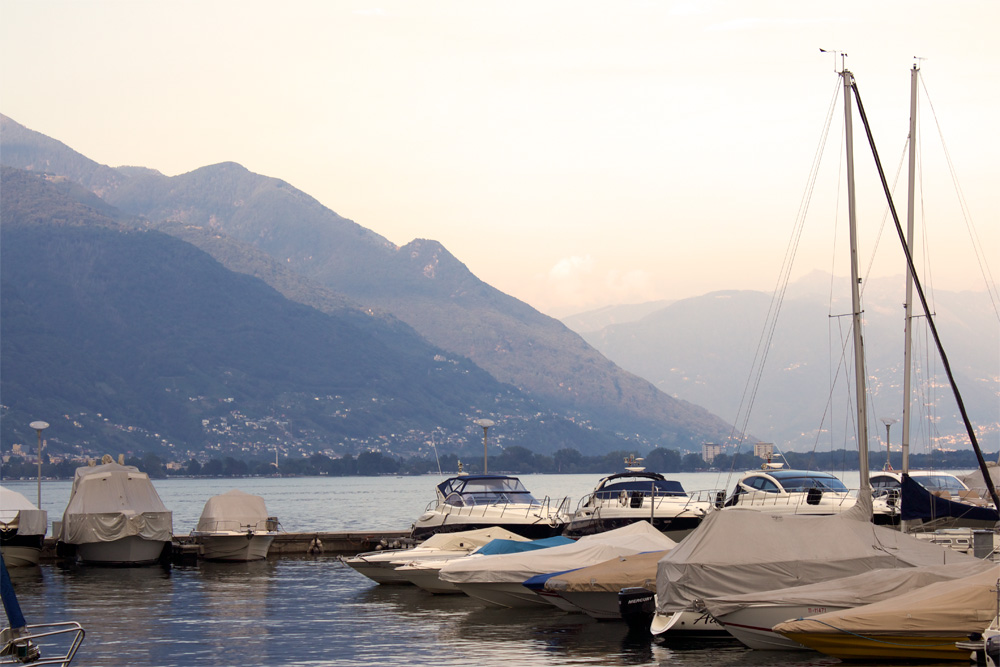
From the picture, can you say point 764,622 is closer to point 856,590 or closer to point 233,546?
point 856,590

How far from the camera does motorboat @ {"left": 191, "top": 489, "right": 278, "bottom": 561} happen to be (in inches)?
2016

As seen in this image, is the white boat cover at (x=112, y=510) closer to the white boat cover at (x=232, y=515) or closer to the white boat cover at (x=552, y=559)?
the white boat cover at (x=232, y=515)

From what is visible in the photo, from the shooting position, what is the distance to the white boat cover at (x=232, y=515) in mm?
52000

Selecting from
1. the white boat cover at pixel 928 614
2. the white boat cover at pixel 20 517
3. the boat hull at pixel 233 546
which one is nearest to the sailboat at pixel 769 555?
the white boat cover at pixel 928 614

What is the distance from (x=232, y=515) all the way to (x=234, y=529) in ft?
2.72

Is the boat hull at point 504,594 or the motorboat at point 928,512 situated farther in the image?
the motorboat at point 928,512

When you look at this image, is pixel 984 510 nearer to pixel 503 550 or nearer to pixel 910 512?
pixel 910 512

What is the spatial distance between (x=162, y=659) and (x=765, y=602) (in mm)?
12280

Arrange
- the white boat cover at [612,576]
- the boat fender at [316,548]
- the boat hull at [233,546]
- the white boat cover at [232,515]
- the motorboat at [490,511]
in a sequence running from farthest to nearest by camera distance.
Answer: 1. the boat fender at [316,548]
2. the white boat cover at [232,515]
3. the boat hull at [233,546]
4. the motorboat at [490,511]
5. the white boat cover at [612,576]

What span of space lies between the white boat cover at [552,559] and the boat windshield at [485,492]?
1377cm

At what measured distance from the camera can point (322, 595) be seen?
1532 inches

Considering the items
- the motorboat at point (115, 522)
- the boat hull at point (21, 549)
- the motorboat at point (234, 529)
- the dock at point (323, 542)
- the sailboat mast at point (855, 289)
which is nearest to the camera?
the sailboat mast at point (855, 289)

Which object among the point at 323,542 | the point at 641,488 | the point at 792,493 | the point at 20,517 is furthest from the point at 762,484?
the point at 20,517

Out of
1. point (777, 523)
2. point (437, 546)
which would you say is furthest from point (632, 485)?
point (777, 523)
